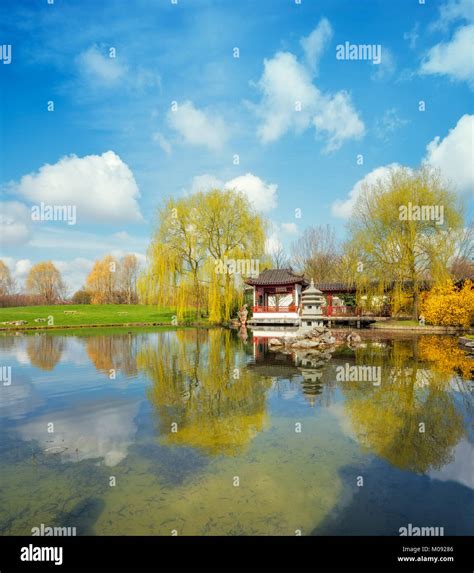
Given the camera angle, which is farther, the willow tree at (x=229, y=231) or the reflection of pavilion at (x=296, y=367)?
the willow tree at (x=229, y=231)

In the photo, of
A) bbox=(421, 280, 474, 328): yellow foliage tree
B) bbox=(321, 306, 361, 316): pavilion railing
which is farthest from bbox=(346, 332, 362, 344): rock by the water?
bbox=(321, 306, 361, 316): pavilion railing

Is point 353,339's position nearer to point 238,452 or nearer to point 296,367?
point 296,367

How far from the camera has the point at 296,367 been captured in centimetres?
1012

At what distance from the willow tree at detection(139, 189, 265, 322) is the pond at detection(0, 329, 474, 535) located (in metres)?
16.2

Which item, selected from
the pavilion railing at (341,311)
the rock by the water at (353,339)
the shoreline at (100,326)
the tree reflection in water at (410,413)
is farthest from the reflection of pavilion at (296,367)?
the pavilion railing at (341,311)

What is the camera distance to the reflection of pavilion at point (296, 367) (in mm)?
7797

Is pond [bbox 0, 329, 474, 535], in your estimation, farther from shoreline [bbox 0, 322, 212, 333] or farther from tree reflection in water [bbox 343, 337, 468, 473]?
shoreline [bbox 0, 322, 212, 333]

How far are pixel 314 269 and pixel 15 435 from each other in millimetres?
38021

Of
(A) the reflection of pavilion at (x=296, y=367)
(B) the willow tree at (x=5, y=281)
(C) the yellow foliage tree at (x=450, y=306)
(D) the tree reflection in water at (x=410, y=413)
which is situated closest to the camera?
(D) the tree reflection in water at (x=410, y=413)

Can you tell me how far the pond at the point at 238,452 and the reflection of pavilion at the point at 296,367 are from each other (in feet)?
0.37

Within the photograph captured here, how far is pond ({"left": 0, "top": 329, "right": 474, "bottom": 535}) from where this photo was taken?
3.18 metres

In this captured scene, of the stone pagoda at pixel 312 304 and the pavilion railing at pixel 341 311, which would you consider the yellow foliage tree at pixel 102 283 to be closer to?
the pavilion railing at pixel 341 311

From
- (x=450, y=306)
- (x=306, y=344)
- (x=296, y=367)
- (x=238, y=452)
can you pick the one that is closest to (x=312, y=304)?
(x=306, y=344)
